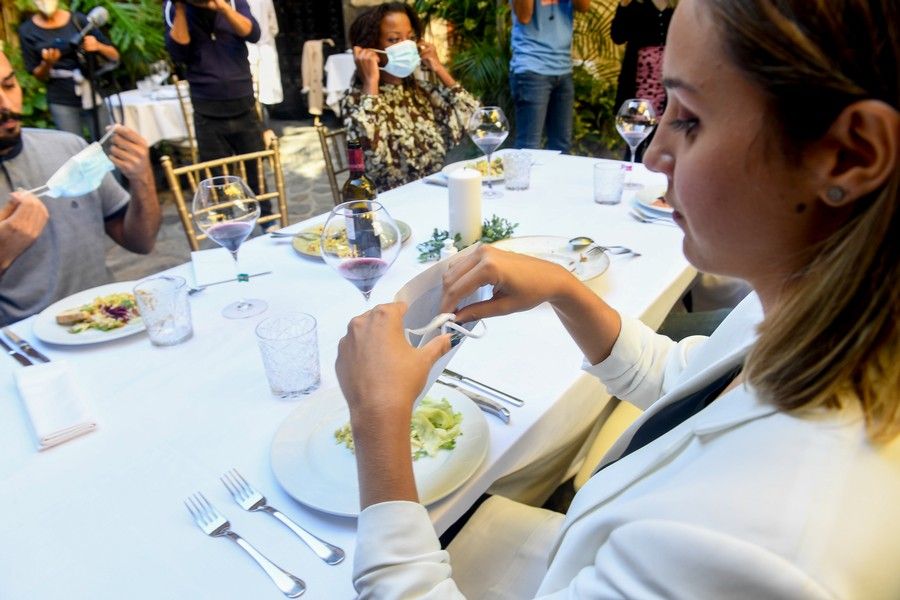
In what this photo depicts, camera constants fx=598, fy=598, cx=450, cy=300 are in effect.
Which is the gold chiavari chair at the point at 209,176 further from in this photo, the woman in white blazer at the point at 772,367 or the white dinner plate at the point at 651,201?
the woman in white blazer at the point at 772,367

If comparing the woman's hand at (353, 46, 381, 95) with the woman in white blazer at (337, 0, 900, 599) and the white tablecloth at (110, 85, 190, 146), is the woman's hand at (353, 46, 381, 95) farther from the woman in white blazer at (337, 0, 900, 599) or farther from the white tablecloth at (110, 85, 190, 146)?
the white tablecloth at (110, 85, 190, 146)

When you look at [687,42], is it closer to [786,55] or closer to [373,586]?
[786,55]

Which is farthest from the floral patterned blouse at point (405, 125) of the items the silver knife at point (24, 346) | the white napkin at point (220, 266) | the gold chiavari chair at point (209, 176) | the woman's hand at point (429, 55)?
the silver knife at point (24, 346)

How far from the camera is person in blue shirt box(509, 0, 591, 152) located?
382 cm

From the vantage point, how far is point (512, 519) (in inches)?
43.7

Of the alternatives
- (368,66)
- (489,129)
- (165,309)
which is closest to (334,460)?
(165,309)

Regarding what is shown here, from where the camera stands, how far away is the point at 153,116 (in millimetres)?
5051

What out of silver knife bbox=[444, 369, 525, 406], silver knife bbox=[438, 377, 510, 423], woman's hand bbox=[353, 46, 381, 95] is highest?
woman's hand bbox=[353, 46, 381, 95]

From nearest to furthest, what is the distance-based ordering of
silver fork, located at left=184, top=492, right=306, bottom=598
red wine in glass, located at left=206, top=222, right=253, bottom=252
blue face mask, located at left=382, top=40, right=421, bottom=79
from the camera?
Answer: 1. silver fork, located at left=184, top=492, right=306, bottom=598
2. red wine in glass, located at left=206, top=222, right=253, bottom=252
3. blue face mask, located at left=382, top=40, right=421, bottom=79

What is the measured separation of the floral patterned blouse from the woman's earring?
8.01ft

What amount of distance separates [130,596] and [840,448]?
2.57ft

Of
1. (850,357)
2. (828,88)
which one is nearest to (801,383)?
(850,357)

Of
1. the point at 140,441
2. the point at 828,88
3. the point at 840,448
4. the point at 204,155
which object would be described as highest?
the point at 828,88

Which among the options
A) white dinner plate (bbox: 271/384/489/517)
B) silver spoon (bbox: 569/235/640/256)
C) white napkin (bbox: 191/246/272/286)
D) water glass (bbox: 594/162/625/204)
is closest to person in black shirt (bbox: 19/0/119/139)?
white napkin (bbox: 191/246/272/286)
